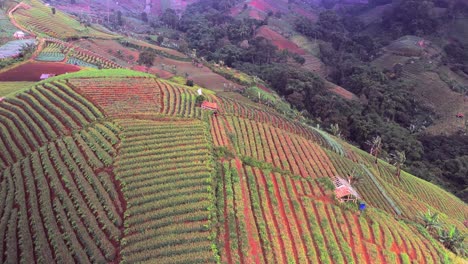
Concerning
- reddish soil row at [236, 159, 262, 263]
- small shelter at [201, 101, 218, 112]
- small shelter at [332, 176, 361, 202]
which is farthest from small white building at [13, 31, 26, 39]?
small shelter at [332, 176, 361, 202]

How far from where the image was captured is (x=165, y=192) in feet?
96.3

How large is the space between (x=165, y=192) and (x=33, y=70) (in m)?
42.8

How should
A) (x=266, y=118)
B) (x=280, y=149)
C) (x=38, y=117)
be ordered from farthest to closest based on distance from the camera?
(x=266, y=118)
(x=280, y=149)
(x=38, y=117)

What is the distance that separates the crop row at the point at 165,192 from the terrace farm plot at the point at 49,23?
6065 centimetres

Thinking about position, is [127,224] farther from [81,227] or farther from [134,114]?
[134,114]

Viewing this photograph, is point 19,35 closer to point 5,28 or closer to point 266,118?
point 5,28

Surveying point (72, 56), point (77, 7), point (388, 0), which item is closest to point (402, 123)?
point (72, 56)

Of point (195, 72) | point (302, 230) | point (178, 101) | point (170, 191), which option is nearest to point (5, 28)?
point (195, 72)

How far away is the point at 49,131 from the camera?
3550 centimetres

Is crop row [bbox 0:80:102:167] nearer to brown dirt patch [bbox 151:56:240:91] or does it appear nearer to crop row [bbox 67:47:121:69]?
crop row [bbox 67:47:121:69]

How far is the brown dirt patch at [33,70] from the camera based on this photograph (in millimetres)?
54469

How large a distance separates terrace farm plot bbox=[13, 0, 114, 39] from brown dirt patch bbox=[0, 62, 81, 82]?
23.9 m

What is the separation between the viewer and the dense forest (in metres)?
64.0

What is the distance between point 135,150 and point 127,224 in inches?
369
